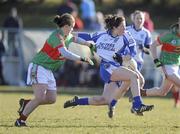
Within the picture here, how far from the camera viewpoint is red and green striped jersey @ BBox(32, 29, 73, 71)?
12570 millimetres

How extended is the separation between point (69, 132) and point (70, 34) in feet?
6.35

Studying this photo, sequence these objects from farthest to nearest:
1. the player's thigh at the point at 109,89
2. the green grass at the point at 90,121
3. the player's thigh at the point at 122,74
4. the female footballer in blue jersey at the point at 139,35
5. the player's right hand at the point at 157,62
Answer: the female footballer in blue jersey at the point at 139,35 → the player's right hand at the point at 157,62 → the player's thigh at the point at 109,89 → the player's thigh at the point at 122,74 → the green grass at the point at 90,121

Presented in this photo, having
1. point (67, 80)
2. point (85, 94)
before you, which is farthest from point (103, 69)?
point (67, 80)

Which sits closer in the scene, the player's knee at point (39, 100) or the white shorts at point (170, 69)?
the player's knee at point (39, 100)

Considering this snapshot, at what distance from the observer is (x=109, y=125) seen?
12.9 m

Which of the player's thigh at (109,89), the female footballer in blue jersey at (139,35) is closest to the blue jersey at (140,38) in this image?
the female footballer in blue jersey at (139,35)

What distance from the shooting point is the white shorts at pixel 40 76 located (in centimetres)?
1266

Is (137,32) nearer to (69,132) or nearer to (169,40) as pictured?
(169,40)

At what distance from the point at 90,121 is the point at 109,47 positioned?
4.32ft

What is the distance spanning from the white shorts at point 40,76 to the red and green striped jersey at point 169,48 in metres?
2.74

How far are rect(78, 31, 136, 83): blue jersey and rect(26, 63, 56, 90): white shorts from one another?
115cm

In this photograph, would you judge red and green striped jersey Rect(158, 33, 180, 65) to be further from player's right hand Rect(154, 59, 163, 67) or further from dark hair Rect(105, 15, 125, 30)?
dark hair Rect(105, 15, 125, 30)

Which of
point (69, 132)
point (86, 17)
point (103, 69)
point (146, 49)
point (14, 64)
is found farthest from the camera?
point (86, 17)

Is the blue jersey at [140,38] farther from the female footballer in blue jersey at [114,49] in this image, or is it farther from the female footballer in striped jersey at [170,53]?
the female footballer in blue jersey at [114,49]
